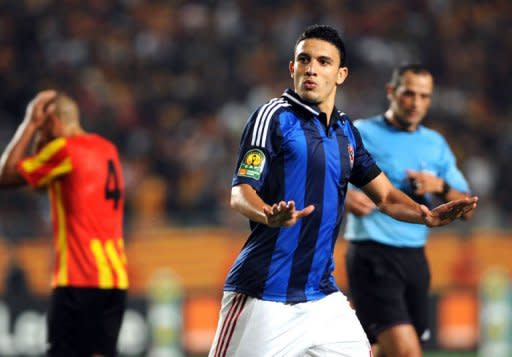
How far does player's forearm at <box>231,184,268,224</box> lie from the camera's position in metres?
4.26

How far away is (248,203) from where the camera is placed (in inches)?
171

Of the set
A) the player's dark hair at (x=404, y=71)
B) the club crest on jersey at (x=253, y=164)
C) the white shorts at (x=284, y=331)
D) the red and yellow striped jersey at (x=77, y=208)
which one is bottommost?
the white shorts at (x=284, y=331)

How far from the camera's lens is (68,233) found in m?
6.43

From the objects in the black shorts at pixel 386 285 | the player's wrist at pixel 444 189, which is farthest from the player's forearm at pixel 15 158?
the player's wrist at pixel 444 189

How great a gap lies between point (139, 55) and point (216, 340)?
10.8 meters

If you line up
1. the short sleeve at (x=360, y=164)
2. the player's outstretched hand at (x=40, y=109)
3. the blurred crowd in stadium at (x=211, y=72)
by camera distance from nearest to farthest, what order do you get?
1. the short sleeve at (x=360, y=164)
2. the player's outstretched hand at (x=40, y=109)
3. the blurred crowd in stadium at (x=211, y=72)

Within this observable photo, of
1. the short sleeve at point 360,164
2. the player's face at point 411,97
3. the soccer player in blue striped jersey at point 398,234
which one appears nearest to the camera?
the short sleeve at point 360,164

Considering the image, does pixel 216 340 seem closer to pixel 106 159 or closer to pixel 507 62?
pixel 106 159

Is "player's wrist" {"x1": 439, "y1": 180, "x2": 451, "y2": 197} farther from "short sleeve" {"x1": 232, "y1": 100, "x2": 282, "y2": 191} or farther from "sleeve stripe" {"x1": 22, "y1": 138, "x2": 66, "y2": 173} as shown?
"sleeve stripe" {"x1": 22, "y1": 138, "x2": 66, "y2": 173}

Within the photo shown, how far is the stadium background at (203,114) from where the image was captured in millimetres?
11164

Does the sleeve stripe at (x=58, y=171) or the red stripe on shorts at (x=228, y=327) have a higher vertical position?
the sleeve stripe at (x=58, y=171)

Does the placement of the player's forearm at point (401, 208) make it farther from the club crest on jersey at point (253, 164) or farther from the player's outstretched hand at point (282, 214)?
the player's outstretched hand at point (282, 214)

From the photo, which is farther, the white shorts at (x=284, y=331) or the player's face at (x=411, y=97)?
the player's face at (x=411, y=97)

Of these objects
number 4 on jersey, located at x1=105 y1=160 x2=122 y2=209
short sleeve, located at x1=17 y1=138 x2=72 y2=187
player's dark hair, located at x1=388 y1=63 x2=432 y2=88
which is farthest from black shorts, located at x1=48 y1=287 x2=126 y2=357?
player's dark hair, located at x1=388 y1=63 x2=432 y2=88
